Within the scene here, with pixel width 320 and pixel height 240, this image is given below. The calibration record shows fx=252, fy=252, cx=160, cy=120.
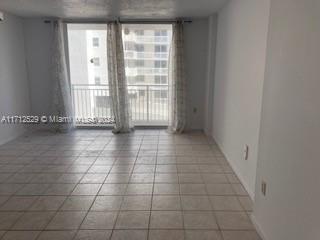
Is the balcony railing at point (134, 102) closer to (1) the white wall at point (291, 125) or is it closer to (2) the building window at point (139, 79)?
(2) the building window at point (139, 79)

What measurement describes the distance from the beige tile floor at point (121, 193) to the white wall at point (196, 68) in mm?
1085

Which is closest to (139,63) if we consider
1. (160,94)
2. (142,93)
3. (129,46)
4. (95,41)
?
(129,46)

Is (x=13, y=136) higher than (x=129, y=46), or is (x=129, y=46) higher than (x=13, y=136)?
(x=129, y=46)

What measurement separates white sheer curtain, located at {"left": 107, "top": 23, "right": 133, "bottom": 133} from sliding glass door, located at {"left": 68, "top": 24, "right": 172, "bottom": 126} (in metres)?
0.22

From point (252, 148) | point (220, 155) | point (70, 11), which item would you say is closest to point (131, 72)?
point (70, 11)

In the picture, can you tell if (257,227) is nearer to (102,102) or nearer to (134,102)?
(134,102)

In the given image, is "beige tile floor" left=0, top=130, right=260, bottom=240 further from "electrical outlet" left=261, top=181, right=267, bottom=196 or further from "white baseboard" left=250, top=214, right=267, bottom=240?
"electrical outlet" left=261, top=181, right=267, bottom=196

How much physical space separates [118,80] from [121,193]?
2.81 meters

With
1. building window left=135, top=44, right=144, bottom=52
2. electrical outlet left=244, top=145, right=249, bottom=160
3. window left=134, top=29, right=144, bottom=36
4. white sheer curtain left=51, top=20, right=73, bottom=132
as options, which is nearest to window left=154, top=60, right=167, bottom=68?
building window left=135, top=44, right=144, bottom=52

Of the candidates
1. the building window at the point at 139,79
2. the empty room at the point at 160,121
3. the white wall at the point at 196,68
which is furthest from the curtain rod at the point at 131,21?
the building window at the point at 139,79

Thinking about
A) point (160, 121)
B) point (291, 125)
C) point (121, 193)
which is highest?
point (291, 125)

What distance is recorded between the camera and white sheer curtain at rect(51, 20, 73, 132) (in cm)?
479

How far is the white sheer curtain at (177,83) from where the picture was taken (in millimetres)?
4758

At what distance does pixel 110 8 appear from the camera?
3916 mm
